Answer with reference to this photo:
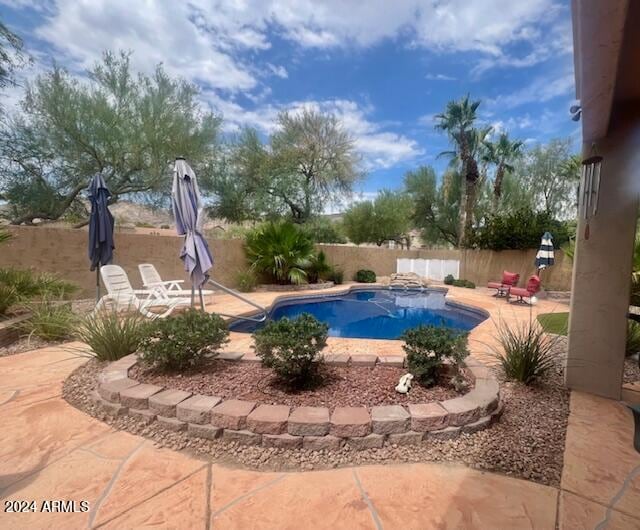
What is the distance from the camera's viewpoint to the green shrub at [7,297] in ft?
15.7

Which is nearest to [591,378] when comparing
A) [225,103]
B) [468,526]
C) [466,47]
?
[468,526]

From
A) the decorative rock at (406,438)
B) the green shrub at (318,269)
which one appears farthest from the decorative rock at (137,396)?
the green shrub at (318,269)

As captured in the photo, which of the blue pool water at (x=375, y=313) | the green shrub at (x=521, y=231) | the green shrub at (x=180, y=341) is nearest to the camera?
the green shrub at (x=180, y=341)

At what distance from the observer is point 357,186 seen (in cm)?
1950

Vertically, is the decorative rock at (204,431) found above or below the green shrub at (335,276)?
below

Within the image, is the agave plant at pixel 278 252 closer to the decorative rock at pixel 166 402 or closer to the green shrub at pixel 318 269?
the green shrub at pixel 318 269

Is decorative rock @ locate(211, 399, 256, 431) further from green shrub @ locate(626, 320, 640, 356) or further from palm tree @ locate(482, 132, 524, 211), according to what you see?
palm tree @ locate(482, 132, 524, 211)

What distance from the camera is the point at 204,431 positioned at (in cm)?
229

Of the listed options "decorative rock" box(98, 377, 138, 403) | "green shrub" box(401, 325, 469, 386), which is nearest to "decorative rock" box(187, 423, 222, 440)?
"decorative rock" box(98, 377, 138, 403)

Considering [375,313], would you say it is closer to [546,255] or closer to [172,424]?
[546,255]

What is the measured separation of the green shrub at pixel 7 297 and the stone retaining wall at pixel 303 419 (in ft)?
12.4

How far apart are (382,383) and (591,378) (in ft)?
7.31

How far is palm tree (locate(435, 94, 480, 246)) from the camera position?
17.3 m

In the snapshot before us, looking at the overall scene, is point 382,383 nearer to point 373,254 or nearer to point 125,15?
point 125,15
